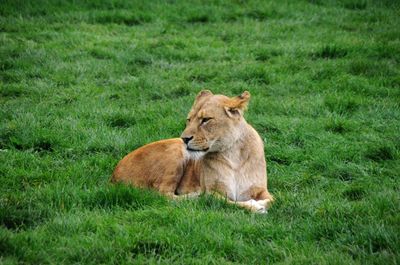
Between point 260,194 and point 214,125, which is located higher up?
point 214,125

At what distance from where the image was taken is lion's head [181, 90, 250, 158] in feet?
23.0

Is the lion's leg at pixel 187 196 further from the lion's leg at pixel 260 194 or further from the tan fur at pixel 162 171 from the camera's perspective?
the lion's leg at pixel 260 194

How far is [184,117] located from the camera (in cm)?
1012

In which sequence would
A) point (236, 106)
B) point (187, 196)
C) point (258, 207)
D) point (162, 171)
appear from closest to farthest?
point (258, 207) < point (187, 196) < point (236, 106) < point (162, 171)

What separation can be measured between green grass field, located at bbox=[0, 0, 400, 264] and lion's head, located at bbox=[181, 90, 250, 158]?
24.5 inches

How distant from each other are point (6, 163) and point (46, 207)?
6.13 ft

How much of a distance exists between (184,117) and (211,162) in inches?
119

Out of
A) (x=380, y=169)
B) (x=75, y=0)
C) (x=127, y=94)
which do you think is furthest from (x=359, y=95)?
(x=75, y=0)

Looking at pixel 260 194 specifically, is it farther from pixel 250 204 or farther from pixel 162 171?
pixel 162 171

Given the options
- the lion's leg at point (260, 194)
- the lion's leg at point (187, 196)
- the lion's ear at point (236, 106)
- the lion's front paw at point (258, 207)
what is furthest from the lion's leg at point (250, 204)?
the lion's ear at point (236, 106)

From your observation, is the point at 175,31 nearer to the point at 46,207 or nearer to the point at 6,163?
the point at 6,163

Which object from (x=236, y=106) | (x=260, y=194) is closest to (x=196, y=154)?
(x=236, y=106)

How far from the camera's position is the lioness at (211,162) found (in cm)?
709

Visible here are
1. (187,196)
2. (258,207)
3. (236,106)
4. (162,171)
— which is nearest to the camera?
(258,207)
